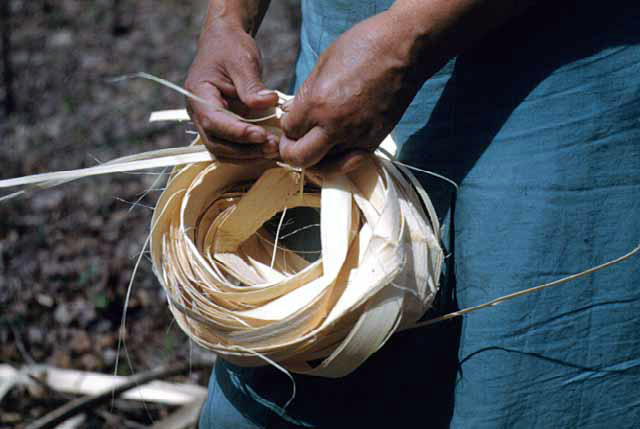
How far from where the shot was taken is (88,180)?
2.87 metres

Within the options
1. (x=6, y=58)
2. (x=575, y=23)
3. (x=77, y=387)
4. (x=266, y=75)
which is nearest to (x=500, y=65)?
(x=575, y=23)

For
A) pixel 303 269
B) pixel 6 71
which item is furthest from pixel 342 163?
pixel 6 71

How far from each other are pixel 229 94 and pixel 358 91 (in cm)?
27

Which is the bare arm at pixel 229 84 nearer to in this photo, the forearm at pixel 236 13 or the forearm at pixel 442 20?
the forearm at pixel 236 13

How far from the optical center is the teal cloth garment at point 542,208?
3.30 ft

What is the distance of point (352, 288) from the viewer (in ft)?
3.20

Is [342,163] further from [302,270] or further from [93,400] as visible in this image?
[93,400]

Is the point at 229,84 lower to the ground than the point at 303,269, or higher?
higher

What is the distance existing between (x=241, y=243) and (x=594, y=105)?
1.94 ft

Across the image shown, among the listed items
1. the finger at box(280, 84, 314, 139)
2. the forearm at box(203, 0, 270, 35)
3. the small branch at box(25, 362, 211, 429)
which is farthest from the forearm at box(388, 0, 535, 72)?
the small branch at box(25, 362, 211, 429)

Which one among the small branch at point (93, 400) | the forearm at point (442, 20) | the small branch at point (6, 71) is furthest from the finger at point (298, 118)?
the small branch at point (6, 71)

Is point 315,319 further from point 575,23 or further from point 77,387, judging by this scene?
point 77,387

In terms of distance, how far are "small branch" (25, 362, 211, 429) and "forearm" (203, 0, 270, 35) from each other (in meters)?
0.99

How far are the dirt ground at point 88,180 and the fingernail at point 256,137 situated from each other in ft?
3.06
